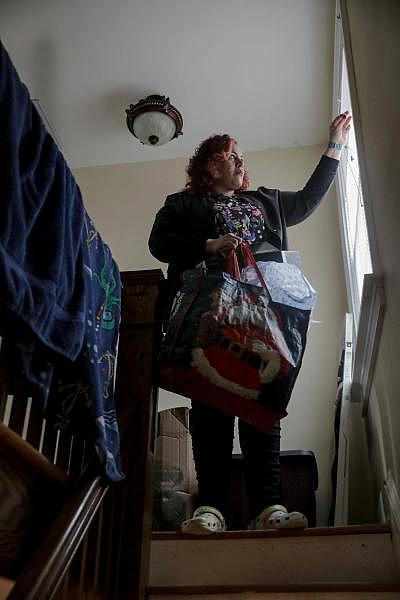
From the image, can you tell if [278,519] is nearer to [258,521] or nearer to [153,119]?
[258,521]

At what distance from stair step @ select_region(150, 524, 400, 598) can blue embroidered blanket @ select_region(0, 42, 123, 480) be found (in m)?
A: 0.38

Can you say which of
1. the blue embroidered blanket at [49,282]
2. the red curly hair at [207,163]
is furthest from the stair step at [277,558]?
the red curly hair at [207,163]

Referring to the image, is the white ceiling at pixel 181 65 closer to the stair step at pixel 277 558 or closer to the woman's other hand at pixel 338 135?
the woman's other hand at pixel 338 135

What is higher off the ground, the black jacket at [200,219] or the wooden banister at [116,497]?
the black jacket at [200,219]

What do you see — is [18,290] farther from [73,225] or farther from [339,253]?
[339,253]

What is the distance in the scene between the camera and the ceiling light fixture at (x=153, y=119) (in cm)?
316

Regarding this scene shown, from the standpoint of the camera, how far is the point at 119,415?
1440 millimetres

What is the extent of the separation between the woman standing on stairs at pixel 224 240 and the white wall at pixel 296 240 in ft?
2.91

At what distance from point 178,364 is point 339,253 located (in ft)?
5.93

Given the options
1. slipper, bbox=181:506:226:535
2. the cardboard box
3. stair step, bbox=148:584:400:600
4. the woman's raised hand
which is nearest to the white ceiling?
the woman's raised hand

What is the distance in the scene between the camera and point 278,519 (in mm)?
1482

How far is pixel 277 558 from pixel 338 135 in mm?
1544

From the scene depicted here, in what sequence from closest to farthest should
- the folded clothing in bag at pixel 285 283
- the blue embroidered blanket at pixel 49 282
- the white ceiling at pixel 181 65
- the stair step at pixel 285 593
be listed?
the blue embroidered blanket at pixel 49 282, the stair step at pixel 285 593, the folded clothing in bag at pixel 285 283, the white ceiling at pixel 181 65

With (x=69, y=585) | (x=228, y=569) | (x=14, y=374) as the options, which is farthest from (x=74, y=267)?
(x=228, y=569)
